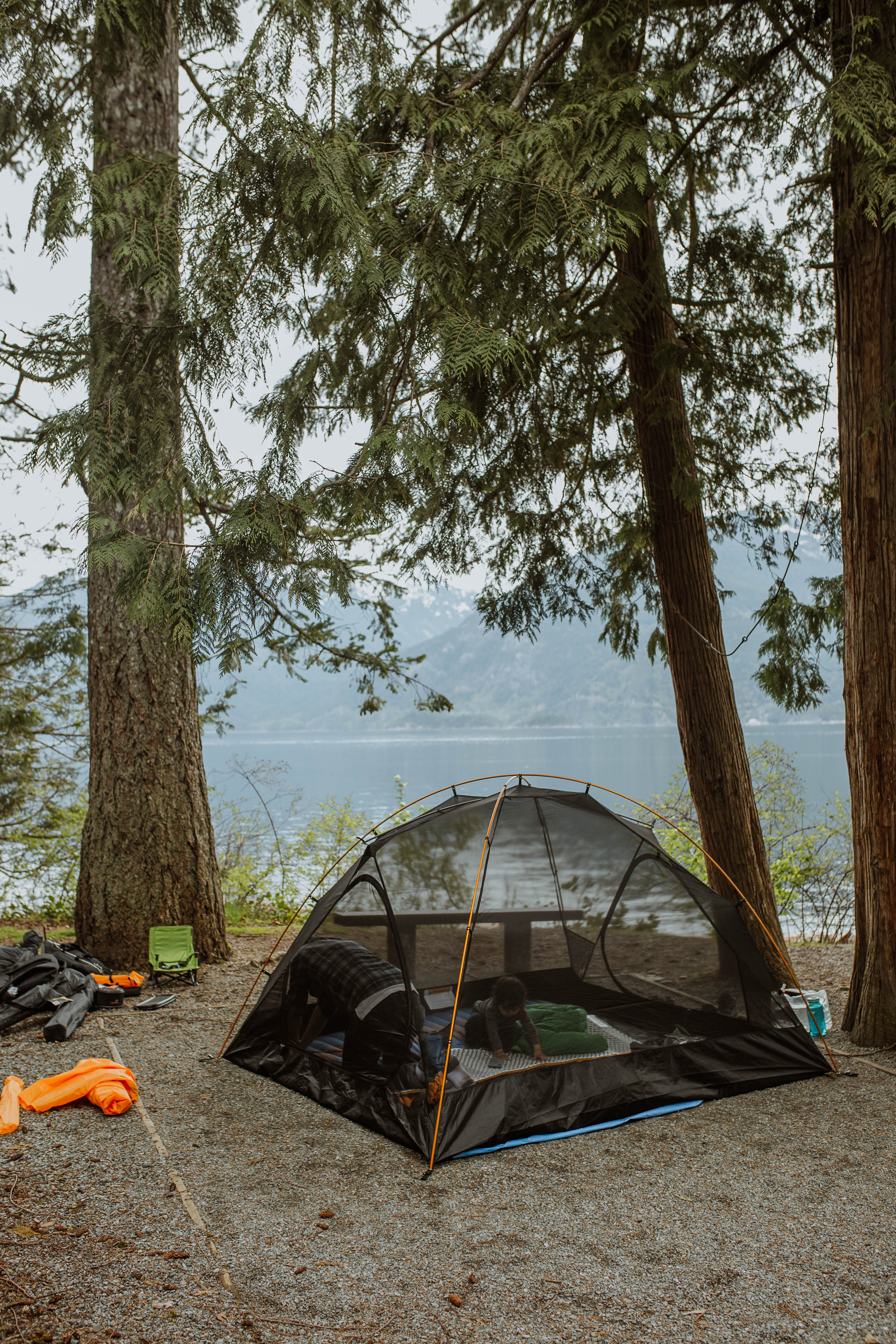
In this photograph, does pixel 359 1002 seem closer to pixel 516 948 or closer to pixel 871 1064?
pixel 516 948

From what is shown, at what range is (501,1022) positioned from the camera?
3.63m

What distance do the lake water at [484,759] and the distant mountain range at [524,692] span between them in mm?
1873

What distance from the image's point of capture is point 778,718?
375 feet

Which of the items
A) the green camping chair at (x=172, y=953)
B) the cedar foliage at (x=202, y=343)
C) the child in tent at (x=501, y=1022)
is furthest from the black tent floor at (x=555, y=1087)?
the cedar foliage at (x=202, y=343)

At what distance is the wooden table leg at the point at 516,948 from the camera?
383 centimetres

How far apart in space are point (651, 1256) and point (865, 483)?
3473 millimetres

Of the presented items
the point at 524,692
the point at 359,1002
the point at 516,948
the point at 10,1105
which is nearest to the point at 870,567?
the point at 516,948

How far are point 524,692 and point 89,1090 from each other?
111512 mm

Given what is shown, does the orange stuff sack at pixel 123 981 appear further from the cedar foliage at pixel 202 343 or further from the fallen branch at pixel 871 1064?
the fallen branch at pixel 871 1064

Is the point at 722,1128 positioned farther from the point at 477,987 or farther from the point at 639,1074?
the point at 477,987

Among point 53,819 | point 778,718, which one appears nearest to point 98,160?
point 53,819

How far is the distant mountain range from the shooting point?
10212 centimetres

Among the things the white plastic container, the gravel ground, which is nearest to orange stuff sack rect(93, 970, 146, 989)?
the gravel ground

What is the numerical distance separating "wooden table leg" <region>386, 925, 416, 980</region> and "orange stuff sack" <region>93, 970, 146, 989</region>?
2312mm
